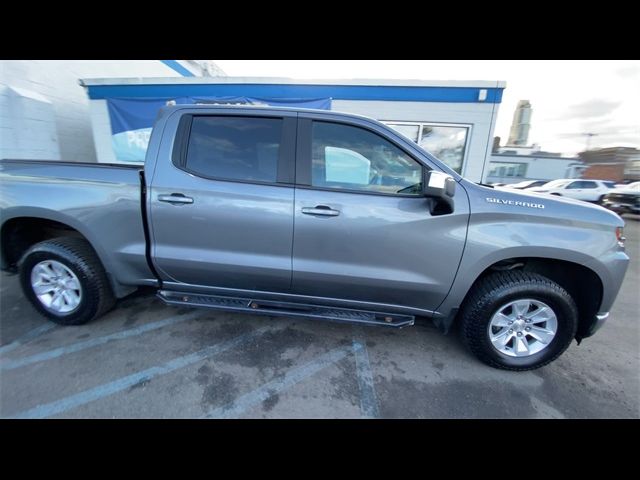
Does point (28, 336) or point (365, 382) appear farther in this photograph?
point (28, 336)

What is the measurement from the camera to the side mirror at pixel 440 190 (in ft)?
6.32

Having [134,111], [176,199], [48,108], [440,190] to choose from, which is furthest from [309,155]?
[48,108]

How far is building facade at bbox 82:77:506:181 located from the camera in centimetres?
648

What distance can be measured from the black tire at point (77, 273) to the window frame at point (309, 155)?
82.8 inches

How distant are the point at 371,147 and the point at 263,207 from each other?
3.36 ft

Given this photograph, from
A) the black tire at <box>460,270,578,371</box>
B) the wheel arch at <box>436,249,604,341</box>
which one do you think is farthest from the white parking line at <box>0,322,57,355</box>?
the black tire at <box>460,270,578,371</box>

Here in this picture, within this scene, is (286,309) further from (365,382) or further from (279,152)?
(279,152)

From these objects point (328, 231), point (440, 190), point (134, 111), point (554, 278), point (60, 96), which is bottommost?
point (554, 278)

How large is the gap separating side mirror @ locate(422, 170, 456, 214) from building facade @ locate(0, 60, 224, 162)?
30.5 feet

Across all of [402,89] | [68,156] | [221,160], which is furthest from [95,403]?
[68,156]

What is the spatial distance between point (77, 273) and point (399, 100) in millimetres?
6890

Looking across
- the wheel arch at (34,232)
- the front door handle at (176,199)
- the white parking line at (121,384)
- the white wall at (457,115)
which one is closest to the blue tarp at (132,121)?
the white wall at (457,115)

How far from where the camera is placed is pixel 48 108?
7031 millimetres

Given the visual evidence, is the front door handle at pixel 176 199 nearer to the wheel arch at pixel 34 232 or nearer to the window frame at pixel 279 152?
the window frame at pixel 279 152
